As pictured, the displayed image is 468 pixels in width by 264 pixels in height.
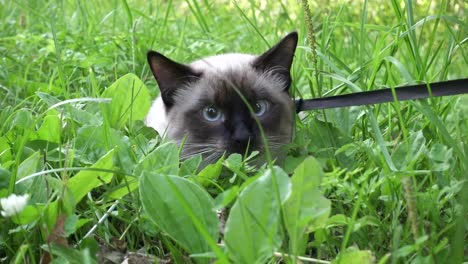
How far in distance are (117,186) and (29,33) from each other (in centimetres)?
228

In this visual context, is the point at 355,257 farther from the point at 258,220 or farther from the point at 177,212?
the point at 177,212

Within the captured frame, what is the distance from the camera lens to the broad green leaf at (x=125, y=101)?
2.30m

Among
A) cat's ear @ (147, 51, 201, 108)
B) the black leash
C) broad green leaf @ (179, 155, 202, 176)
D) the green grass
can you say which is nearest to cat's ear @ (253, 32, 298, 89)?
the green grass

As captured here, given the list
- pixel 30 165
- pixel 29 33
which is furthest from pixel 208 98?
pixel 29 33

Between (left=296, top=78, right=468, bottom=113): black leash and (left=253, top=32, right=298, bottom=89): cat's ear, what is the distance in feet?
1.29

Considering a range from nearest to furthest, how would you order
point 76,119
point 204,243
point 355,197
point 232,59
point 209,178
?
point 204,243 → point 355,197 → point 209,178 → point 76,119 → point 232,59

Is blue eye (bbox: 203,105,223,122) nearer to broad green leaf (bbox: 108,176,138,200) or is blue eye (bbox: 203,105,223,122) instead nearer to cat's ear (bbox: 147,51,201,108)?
cat's ear (bbox: 147,51,201,108)

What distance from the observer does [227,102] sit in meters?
Answer: 2.36

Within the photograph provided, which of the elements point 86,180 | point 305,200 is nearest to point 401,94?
point 305,200

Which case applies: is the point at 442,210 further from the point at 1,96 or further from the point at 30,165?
the point at 1,96

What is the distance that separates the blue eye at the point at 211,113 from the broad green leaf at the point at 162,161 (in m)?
0.59

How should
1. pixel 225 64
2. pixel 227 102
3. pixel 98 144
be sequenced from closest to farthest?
1. pixel 98 144
2. pixel 227 102
3. pixel 225 64

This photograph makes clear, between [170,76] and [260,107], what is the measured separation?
0.37 m

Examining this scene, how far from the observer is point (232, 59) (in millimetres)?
2668
